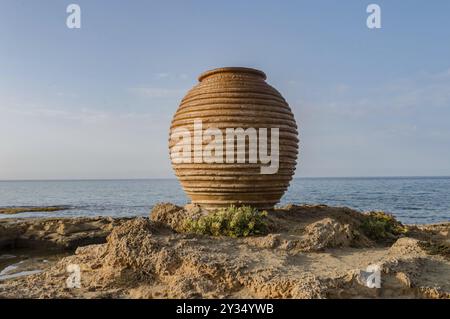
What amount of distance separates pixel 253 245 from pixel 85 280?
9.10 ft

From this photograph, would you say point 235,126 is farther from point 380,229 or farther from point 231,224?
point 380,229

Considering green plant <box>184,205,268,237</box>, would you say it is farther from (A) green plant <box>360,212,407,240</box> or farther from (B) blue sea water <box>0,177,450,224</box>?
(B) blue sea water <box>0,177,450,224</box>

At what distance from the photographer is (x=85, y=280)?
18.2 ft

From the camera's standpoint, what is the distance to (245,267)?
5133 millimetres

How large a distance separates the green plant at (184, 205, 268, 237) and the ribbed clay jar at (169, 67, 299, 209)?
2.63ft

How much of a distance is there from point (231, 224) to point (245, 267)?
5.93 feet

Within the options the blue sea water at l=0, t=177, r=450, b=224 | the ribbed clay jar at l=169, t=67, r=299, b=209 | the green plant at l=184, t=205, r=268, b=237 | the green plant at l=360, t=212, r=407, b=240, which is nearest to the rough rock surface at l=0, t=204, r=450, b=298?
the green plant at l=184, t=205, r=268, b=237

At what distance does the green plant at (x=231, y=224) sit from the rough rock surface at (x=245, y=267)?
26 cm

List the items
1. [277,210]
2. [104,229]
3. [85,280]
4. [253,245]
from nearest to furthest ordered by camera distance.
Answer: [85,280]
[253,245]
[277,210]
[104,229]

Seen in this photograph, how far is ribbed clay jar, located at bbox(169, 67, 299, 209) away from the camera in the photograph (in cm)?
790

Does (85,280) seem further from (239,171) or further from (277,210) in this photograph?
(277,210)

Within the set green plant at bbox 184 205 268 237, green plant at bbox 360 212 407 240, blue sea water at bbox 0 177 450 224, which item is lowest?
blue sea water at bbox 0 177 450 224
